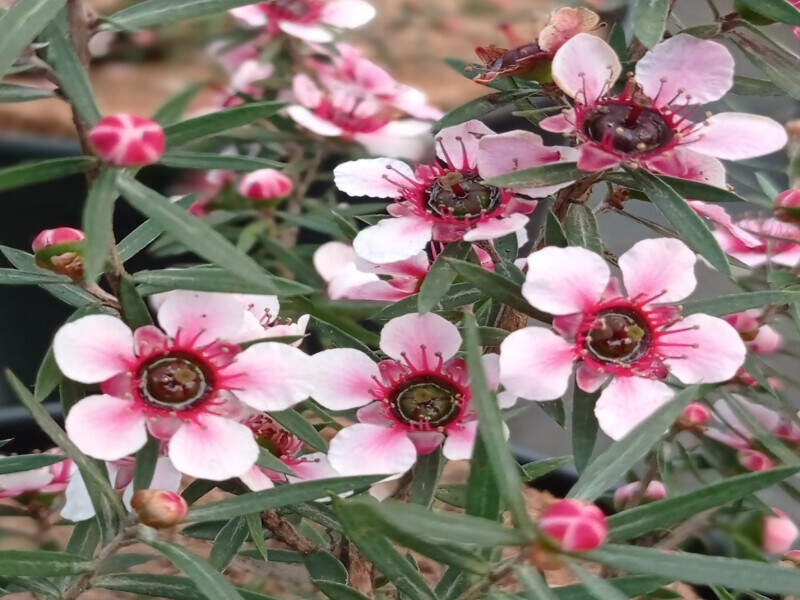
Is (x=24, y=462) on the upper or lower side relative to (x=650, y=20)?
lower

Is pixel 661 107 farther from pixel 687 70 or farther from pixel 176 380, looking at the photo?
pixel 176 380

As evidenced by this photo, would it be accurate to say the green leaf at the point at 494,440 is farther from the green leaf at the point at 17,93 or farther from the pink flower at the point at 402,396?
the green leaf at the point at 17,93

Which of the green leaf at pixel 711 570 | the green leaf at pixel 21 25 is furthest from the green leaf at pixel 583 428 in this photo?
the green leaf at pixel 21 25

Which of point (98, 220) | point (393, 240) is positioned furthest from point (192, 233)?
point (393, 240)

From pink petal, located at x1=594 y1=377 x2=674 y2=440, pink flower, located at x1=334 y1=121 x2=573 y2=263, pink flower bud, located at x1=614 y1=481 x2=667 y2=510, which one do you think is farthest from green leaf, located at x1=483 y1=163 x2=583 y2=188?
pink flower bud, located at x1=614 y1=481 x2=667 y2=510

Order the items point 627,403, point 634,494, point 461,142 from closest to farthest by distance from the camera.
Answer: point 627,403, point 461,142, point 634,494

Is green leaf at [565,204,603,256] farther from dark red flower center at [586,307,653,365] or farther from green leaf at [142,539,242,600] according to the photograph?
green leaf at [142,539,242,600]

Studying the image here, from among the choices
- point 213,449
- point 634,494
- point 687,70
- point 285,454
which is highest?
point 687,70
